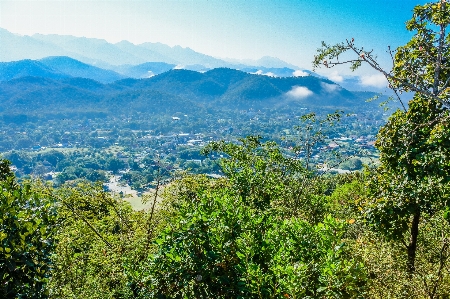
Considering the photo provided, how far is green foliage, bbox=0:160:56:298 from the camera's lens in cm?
494

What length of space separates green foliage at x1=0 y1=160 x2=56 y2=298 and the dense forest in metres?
0.02

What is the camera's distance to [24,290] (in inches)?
205

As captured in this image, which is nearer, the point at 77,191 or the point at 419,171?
the point at 419,171

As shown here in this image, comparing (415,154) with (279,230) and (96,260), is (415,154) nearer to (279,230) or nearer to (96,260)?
(279,230)

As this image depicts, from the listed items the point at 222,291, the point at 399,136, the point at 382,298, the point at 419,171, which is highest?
the point at 399,136

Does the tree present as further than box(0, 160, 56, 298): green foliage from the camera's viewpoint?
Yes

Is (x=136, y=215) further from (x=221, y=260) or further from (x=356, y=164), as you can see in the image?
(x=356, y=164)

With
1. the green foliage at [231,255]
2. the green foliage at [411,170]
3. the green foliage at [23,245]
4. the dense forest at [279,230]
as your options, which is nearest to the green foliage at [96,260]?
the dense forest at [279,230]

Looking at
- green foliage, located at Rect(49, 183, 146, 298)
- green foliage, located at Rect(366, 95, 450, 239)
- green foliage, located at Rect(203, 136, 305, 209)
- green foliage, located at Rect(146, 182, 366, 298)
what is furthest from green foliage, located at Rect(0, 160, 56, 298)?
green foliage, located at Rect(366, 95, 450, 239)

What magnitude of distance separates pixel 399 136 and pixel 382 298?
542cm

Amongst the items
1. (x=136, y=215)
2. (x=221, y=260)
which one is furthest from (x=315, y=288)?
(x=136, y=215)

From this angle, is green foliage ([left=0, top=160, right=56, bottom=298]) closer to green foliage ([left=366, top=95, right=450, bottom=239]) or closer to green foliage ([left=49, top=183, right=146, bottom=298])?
green foliage ([left=49, top=183, right=146, bottom=298])

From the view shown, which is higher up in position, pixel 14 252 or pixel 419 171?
pixel 419 171

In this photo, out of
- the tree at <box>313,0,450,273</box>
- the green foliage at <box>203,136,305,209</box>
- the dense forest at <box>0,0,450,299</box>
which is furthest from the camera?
the green foliage at <box>203,136,305,209</box>
